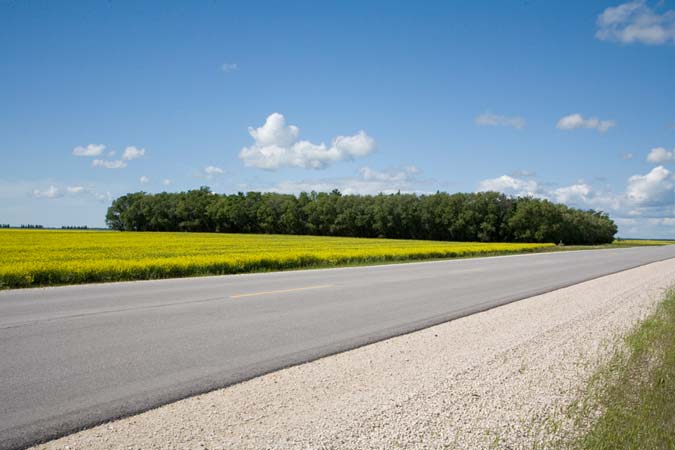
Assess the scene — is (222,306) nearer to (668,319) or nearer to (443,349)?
(443,349)

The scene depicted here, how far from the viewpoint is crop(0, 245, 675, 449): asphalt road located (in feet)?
14.9

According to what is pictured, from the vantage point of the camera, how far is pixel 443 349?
6777 millimetres

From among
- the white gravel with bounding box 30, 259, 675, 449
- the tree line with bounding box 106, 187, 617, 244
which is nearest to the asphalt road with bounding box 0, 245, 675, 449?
the white gravel with bounding box 30, 259, 675, 449

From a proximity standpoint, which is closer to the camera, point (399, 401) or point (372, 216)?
point (399, 401)

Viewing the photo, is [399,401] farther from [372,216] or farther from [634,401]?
[372,216]

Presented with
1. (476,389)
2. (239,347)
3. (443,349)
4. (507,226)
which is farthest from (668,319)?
(507,226)

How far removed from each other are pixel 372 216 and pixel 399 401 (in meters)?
95.1

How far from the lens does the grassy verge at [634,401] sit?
3994mm

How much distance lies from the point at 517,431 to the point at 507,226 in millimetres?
88654

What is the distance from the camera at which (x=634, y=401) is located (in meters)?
4.86

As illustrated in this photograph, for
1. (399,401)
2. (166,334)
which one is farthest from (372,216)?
(399,401)

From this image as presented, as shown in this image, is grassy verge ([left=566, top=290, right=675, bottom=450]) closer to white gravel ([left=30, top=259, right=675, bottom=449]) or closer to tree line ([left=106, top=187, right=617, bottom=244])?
white gravel ([left=30, top=259, right=675, bottom=449])

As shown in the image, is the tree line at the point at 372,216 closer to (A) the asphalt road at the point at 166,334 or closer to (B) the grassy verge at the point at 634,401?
(A) the asphalt road at the point at 166,334

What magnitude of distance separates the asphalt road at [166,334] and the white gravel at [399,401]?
363mm
